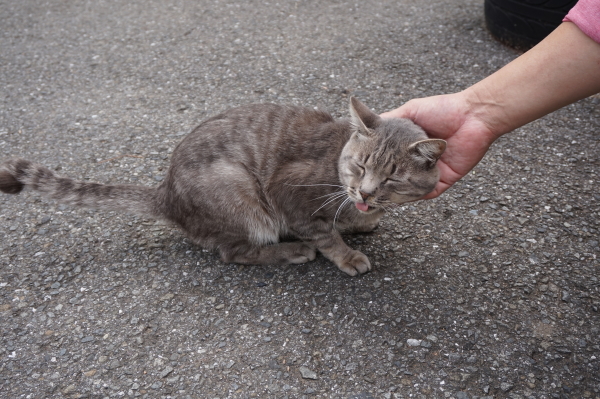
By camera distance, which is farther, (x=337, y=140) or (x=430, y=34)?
(x=430, y=34)

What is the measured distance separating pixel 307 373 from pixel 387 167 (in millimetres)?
1148

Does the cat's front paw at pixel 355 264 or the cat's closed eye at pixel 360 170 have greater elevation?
the cat's closed eye at pixel 360 170

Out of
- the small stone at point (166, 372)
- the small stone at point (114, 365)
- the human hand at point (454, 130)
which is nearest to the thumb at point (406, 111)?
the human hand at point (454, 130)

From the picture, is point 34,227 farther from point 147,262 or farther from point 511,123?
point 511,123

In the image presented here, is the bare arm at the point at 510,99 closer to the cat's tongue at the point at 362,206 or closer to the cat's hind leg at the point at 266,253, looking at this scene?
the cat's tongue at the point at 362,206

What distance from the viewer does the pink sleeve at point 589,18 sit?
2.36 m

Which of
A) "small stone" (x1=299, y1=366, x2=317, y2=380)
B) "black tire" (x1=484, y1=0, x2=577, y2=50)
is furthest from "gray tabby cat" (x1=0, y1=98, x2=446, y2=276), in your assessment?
"black tire" (x1=484, y1=0, x2=577, y2=50)

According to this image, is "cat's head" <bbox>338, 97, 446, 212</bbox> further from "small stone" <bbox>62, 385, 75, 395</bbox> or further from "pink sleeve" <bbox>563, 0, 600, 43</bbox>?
"small stone" <bbox>62, 385, 75, 395</bbox>

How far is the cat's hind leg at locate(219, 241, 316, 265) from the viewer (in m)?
3.19

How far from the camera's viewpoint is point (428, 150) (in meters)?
2.70

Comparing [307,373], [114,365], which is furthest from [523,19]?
[114,365]

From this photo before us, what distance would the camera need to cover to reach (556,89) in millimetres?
2584

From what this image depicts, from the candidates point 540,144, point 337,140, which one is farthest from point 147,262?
point 540,144

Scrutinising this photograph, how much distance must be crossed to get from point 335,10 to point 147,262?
173 inches
